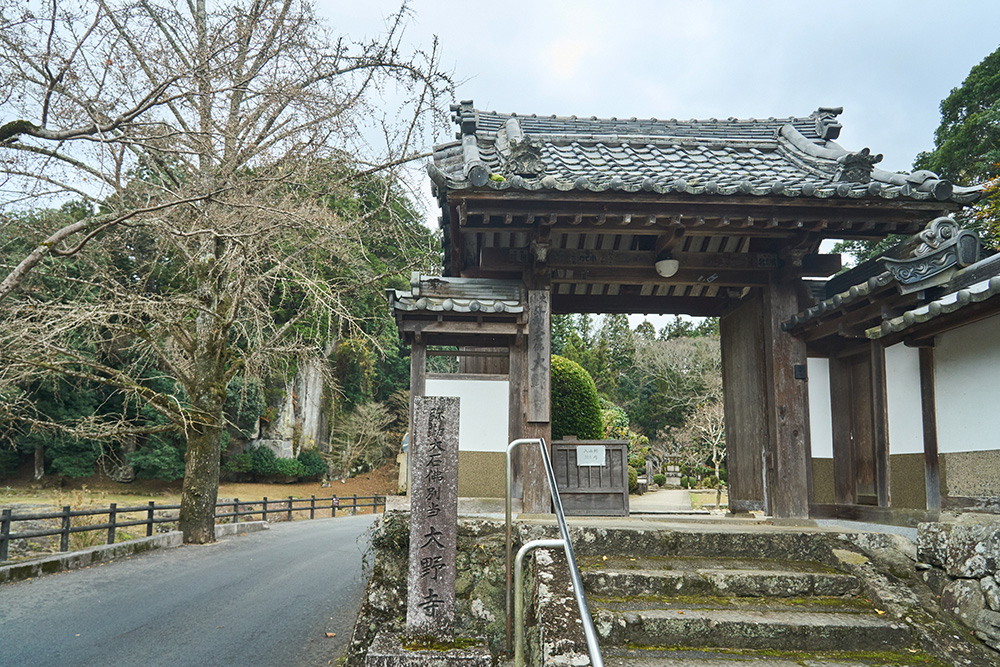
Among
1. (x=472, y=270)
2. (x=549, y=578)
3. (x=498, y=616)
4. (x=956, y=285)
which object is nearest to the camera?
(x=549, y=578)

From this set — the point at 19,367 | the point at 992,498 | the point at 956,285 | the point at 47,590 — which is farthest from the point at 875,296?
the point at 19,367

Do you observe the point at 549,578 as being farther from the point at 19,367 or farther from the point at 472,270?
the point at 19,367


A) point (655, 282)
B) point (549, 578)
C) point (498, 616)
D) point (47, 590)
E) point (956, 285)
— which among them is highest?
point (655, 282)

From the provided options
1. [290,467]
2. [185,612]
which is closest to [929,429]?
[185,612]

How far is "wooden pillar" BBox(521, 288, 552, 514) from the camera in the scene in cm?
677

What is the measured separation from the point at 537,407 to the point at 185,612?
4930mm

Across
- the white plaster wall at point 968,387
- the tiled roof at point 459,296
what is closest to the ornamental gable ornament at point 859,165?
the white plaster wall at point 968,387

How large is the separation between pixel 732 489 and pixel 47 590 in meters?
8.80

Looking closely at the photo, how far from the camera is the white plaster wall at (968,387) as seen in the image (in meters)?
4.85

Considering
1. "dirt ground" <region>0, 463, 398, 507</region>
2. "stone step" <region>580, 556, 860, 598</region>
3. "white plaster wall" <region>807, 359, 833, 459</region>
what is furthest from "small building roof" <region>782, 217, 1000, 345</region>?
"dirt ground" <region>0, 463, 398, 507</region>

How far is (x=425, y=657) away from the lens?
471cm

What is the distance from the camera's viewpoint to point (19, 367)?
9.98 meters

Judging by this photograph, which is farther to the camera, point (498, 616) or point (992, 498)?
point (498, 616)

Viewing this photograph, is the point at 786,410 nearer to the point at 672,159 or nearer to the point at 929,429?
the point at 929,429
